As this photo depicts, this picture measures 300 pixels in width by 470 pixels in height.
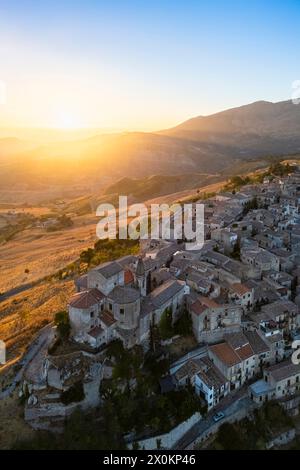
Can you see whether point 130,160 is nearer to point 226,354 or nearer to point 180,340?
point 180,340

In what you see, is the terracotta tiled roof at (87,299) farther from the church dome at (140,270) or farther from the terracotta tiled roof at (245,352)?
the terracotta tiled roof at (245,352)

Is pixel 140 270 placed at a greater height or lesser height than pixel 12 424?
greater

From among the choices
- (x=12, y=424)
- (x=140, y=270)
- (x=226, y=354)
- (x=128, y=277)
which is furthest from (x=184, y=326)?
(x=12, y=424)

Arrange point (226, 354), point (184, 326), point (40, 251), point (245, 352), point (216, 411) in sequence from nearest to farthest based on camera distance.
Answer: point (216, 411)
point (226, 354)
point (245, 352)
point (184, 326)
point (40, 251)

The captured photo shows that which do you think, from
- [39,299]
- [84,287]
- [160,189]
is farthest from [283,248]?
[160,189]

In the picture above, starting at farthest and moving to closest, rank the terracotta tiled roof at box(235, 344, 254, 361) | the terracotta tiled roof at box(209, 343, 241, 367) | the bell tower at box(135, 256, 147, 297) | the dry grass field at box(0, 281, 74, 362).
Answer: the bell tower at box(135, 256, 147, 297), the dry grass field at box(0, 281, 74, 362), the terracotta tiled roof at box(235, 344, 254, 361), the terracotta tiled roof at box(209, 343, 241, 367)

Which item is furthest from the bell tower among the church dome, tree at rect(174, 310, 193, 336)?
tree at rect(174, 310, 193, 336)

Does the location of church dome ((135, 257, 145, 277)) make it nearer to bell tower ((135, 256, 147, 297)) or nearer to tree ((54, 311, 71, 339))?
bell tower ((135, 256, 147, 297))
